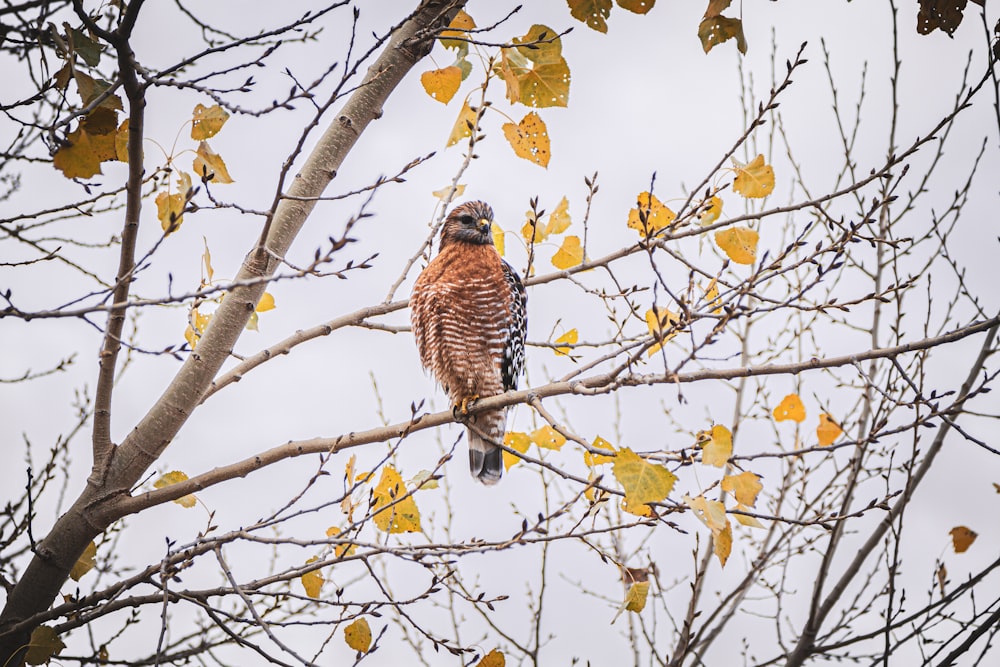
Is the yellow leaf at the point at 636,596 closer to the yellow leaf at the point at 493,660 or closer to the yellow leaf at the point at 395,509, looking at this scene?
the yellow leaf at the point at 493,660

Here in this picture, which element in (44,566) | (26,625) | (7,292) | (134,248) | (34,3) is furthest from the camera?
(44,566)

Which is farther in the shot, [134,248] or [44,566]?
[44,566]

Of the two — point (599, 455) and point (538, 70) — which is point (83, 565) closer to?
point (599, 455)

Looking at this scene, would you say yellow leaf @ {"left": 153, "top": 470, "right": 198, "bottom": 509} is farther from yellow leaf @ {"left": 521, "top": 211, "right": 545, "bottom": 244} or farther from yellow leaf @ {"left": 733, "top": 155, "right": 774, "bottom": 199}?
yellow leaf @ {"left": 733, "top": 155, "right": 774, "bottom": 199}

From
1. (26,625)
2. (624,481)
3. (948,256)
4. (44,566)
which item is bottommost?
(26,625)

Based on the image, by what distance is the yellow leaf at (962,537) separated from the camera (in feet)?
10.2

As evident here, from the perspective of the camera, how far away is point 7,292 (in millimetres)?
2025

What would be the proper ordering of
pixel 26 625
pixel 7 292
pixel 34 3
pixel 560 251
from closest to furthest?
pixel 34 3, pixel 7 292, pixel 26 625, pixel 560 251

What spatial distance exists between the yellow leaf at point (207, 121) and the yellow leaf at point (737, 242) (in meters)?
1.61

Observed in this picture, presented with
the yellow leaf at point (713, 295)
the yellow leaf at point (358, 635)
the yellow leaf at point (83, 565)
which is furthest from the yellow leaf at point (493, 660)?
the yellow leaf at point (83, 565)

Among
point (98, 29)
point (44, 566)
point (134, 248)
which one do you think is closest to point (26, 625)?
point (44, 566)

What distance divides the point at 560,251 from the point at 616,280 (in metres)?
0.33

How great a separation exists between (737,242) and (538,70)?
88cm

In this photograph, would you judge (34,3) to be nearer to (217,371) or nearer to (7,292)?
(7,292)
